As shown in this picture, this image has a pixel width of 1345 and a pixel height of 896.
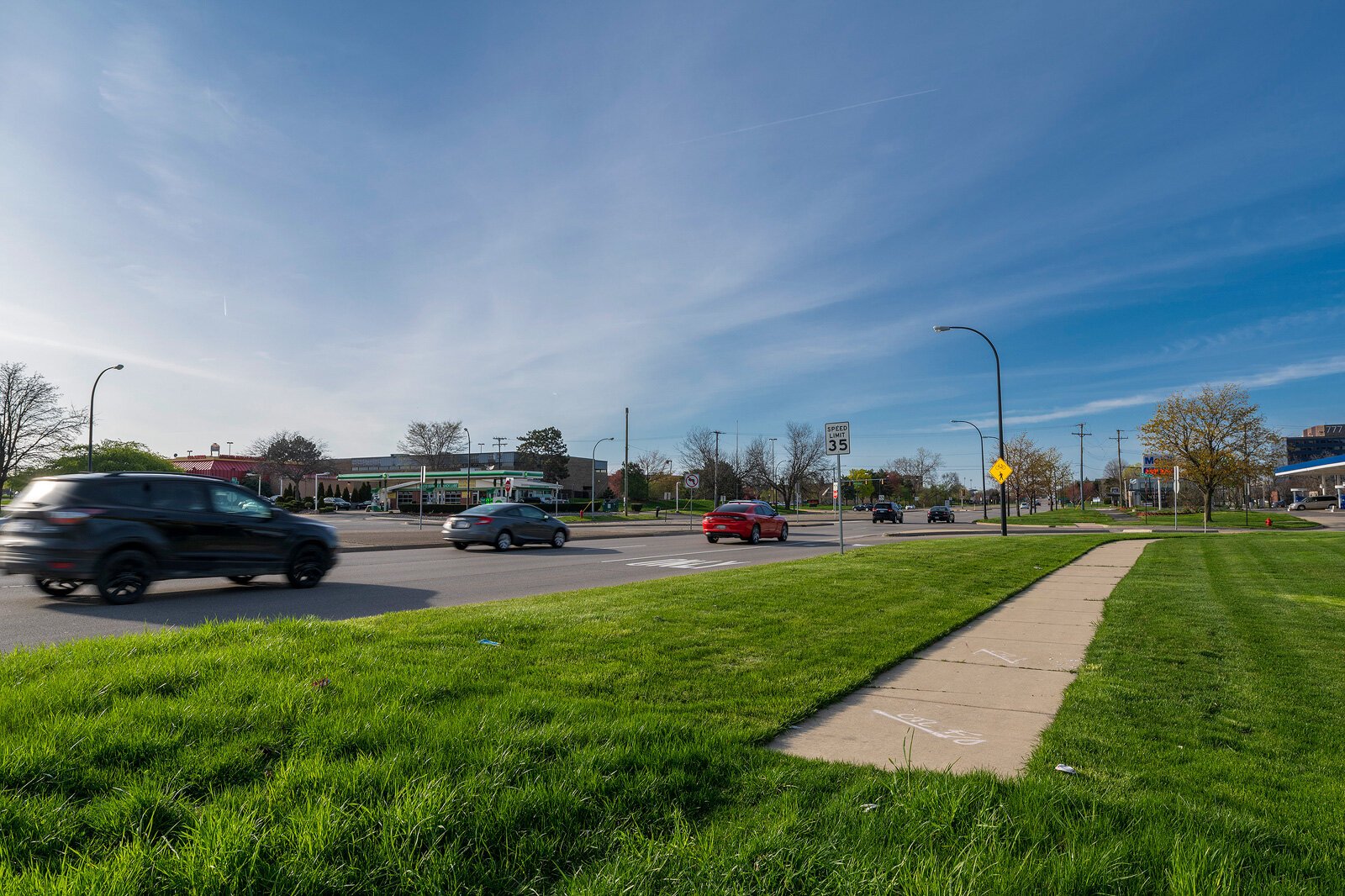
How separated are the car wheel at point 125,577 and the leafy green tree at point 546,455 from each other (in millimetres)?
99607

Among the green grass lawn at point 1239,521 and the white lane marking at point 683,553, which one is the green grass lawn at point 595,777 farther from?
the green grass lawn at point 1239,521

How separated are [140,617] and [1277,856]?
10.7 meters

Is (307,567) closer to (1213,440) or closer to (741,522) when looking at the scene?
(741,522)

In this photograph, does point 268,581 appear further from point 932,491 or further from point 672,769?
point 932,491

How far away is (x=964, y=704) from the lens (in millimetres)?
5215

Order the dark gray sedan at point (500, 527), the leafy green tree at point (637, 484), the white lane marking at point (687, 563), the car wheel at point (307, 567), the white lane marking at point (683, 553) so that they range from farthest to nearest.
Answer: the leafy green tree at point (637, 484)
the dark gray sedan at point (500, 527)
the white lane marking at point (683, 553)
the white lane marking at point (687, 563)
the car wheel at point (307, 567)

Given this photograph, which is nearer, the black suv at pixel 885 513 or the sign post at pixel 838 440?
the sign post at pixel 838 440

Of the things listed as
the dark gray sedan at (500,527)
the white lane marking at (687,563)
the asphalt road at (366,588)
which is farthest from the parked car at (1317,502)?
the dark gray sedan at (500,527)

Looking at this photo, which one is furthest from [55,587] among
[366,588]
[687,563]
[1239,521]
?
[1239,521]

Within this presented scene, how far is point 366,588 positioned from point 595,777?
10502 mm

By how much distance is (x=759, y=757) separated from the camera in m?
3.83

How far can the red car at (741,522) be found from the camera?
88.6 ft

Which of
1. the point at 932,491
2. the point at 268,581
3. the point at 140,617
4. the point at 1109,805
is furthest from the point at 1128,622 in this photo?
the point at 932,491

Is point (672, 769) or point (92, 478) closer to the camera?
point (672, 769)
